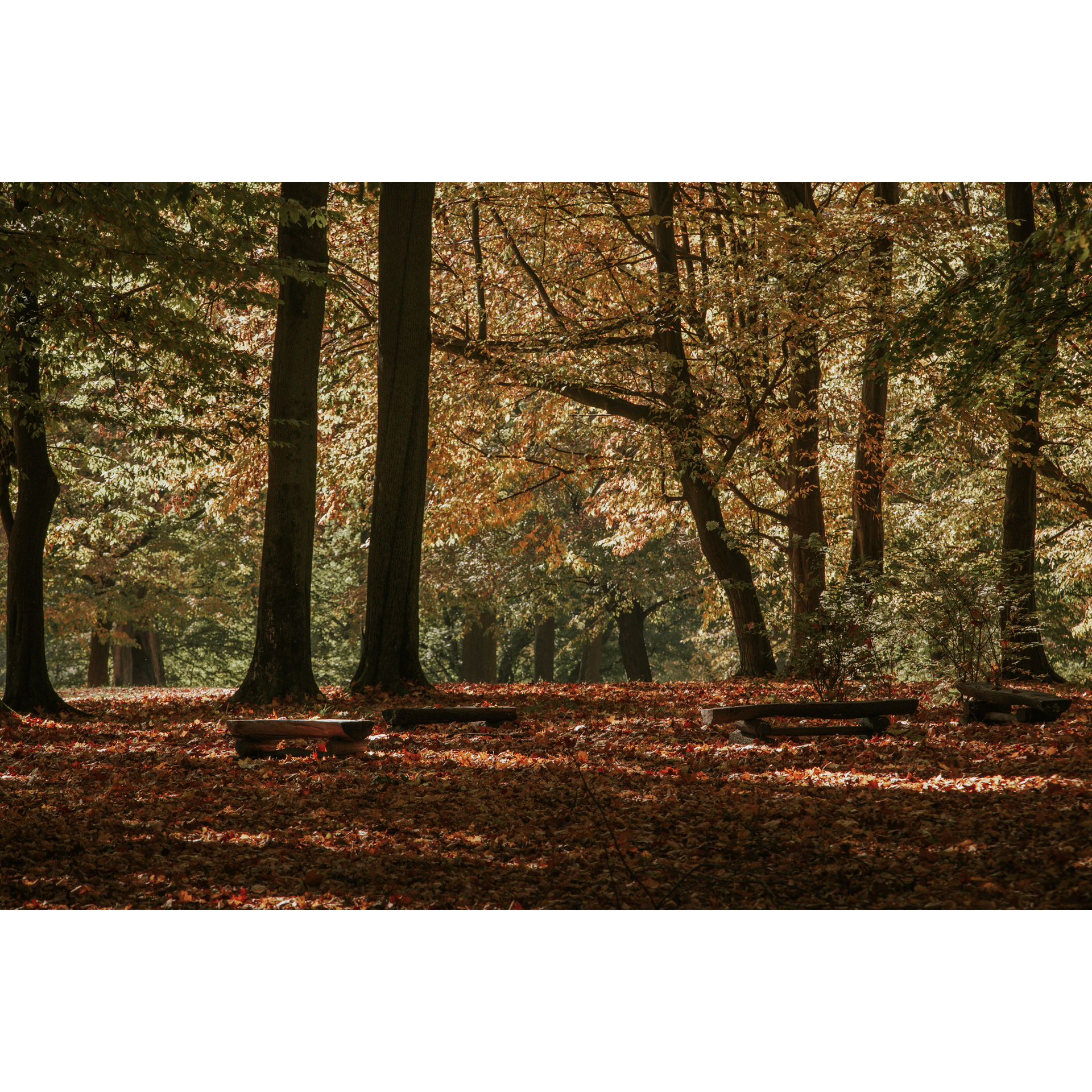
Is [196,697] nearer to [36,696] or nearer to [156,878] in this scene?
[36,696]

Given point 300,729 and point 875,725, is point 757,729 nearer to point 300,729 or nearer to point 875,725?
point 875,725

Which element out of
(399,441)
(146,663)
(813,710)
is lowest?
(146,663)

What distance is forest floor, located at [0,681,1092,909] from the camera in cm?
456

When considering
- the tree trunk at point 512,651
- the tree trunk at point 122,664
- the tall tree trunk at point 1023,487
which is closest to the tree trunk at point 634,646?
the tree trunk at point 512,651

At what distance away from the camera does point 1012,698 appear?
7949 millimetres

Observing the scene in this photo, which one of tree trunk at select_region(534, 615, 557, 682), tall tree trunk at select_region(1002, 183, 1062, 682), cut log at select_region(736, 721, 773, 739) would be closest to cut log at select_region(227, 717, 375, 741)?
cut log at select_region(736, 721, 773, 739)

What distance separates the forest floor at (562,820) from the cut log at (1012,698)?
214 millimetres

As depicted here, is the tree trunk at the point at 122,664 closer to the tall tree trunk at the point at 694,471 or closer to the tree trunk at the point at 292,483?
the tree trunk at the point at 292,483

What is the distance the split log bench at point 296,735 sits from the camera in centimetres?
740

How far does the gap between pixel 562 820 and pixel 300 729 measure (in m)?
2.66

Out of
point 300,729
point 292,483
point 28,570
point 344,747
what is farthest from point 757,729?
point 28,570

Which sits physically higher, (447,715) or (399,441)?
(399,441)

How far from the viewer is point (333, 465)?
1455 centimetres

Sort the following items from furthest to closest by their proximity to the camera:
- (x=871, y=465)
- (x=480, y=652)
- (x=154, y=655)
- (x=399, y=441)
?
(x=480, y=652) → (x=154, y=655) → (x=871, y=465) → (x=399, y=441)
